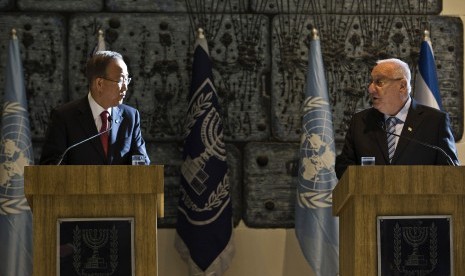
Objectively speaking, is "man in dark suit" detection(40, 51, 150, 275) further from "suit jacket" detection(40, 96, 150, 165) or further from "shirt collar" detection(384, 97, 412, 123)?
"shirt collar" detection(384, 97, 412, 123)

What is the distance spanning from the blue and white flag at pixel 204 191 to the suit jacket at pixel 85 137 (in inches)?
48.5

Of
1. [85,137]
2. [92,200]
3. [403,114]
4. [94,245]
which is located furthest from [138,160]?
[403,114]

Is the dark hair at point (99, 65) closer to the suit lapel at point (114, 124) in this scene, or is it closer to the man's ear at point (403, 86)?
the suit lapel at point (114, 124)

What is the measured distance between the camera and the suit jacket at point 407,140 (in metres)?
6.82

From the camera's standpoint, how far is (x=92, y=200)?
6043mm

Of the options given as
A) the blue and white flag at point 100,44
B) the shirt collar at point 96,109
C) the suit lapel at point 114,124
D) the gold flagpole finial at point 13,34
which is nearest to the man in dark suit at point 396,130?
the suit lapel at point 114,124

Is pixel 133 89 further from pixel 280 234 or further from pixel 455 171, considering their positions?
pixel 455 171

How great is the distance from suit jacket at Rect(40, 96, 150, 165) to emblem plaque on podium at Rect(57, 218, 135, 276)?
2.60 feet

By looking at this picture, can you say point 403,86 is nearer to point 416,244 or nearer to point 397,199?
point 397,199

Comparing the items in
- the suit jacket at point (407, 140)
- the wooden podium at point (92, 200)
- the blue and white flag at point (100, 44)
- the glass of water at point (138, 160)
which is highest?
the blue and white flag at point (100, 44)

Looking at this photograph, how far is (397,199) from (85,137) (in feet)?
6.13

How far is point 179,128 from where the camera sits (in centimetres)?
859

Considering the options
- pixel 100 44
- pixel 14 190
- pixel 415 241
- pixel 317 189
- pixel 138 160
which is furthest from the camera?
pixel 100 44

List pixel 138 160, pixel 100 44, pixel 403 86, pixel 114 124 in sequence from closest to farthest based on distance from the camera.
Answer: pixel 138 160, pixel 114 124, pixel 403 86, pixel 100 44
